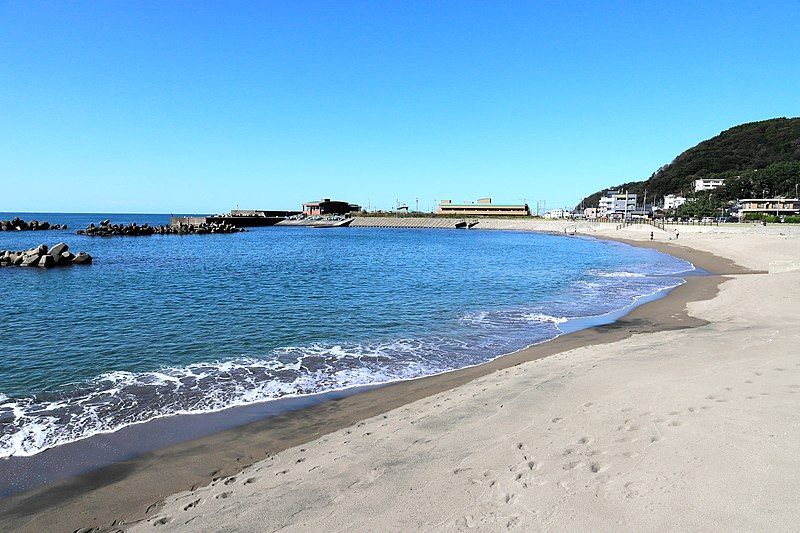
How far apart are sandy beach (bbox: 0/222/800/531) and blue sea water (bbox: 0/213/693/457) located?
2077mm

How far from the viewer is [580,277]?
103 ft

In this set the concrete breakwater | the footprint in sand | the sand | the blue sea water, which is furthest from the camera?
the concrete breakwater

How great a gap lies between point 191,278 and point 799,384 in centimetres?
3034

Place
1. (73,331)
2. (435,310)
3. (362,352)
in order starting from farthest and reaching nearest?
(435,310), (73,331), (362,352)

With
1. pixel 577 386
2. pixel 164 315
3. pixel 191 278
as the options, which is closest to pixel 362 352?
pixel 577 386

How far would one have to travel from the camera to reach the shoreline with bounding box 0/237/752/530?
5.89 m

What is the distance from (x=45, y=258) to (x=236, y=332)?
31.5m

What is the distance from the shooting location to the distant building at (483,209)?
181 meters

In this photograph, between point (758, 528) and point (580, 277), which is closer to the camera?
point (758, 528)

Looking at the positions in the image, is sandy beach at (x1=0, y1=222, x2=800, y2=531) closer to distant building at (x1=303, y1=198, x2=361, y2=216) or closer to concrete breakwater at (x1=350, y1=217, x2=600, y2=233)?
concrete breakwater at (x1=350, y1=217, x2=600, y2=233)

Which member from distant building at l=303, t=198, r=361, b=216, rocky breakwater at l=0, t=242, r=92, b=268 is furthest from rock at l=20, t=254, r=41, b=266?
distant building at l=303, t=198, r=361, b=216

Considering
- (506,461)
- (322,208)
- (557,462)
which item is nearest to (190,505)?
(506,461)

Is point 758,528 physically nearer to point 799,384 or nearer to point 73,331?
point 799,384

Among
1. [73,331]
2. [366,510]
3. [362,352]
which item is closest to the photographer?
[366,510]
